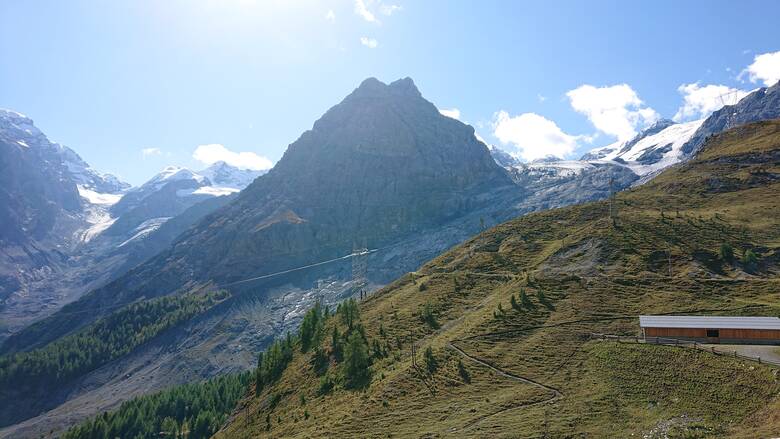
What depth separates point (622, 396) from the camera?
54156 millimetres

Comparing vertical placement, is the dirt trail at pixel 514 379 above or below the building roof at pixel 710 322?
below

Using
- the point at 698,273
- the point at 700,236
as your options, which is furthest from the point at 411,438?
the point at 700,236

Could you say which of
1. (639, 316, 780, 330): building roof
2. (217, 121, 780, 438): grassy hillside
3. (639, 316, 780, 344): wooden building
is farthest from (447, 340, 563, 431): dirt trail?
(639, 316, 780, 330): building roof

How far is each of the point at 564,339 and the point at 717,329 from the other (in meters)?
19.7

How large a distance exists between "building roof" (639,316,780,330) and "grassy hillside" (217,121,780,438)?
4800 millimetres

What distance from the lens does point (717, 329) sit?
6531 cm

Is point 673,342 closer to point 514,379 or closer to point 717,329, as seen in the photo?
point 717,329

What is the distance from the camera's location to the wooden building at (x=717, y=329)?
63469mm

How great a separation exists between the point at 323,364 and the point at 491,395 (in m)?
41.5

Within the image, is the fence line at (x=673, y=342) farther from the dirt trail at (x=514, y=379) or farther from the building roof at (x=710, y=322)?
the dirt trail at (x=514, y=379)

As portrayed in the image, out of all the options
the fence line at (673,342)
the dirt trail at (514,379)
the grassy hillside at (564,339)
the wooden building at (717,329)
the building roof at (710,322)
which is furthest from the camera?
the building roof at (710,322)

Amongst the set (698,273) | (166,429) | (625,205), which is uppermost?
(625,205)

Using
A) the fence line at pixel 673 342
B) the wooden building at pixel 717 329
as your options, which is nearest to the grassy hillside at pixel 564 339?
the fence line at pixel 673 342

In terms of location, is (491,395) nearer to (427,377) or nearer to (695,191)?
(427,377)
